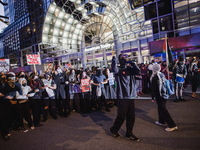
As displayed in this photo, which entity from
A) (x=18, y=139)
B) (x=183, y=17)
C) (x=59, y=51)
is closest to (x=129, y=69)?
(x=18, y=139)

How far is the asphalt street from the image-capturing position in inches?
121

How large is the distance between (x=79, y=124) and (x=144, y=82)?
18.4 feet

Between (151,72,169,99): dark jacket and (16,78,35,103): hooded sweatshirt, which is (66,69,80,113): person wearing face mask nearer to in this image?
(16,78,35,103): hooded sweatshirt

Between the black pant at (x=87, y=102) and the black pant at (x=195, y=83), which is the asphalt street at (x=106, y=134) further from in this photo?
the black pant at (x=195, y=83)

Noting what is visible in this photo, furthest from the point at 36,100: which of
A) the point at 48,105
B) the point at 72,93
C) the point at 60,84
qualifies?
Answer: the point at 72,93

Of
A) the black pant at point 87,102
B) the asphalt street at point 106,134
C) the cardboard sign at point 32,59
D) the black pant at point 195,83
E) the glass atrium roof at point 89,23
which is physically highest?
the glass atrium roof at point 89,23

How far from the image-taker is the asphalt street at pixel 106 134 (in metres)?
3.08

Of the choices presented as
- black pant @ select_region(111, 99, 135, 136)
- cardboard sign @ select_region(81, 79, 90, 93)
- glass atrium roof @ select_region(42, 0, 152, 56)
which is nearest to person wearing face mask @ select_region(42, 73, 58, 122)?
cardboard sign @ select_region(81, 79, 90, 93)

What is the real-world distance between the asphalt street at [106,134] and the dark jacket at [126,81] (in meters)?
1.21

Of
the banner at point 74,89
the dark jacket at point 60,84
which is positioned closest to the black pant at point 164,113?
the banner at point 74,89

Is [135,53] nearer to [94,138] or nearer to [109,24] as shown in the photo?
[109,24]

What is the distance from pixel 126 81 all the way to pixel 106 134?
1.74 m

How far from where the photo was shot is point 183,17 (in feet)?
42.6

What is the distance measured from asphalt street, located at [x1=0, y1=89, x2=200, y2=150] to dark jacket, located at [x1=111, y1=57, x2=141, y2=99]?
121cm
